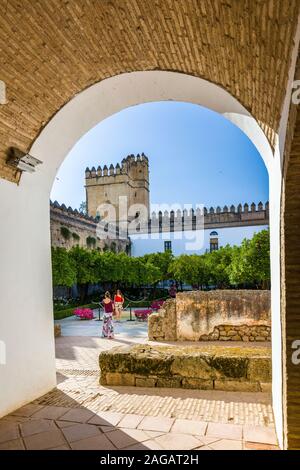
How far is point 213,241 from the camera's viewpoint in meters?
30.8

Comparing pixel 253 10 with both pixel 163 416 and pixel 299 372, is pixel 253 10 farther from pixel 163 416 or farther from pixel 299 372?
pixel 163 416

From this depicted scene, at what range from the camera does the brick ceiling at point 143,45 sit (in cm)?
234

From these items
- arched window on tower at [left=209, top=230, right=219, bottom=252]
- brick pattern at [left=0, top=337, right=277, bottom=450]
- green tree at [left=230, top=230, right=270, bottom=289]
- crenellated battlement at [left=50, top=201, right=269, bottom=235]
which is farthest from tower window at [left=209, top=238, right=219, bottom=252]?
brick pattern at [left=0, top=337, right=277, bottom=450]

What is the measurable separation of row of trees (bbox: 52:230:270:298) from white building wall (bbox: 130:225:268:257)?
650 centimetres

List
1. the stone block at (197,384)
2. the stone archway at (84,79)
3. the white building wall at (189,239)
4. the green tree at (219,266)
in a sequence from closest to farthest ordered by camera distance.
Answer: the stone archway at (84,79)
the stone block at (197,384)
the green tree at (219,266)
the white building wall at (189,239)

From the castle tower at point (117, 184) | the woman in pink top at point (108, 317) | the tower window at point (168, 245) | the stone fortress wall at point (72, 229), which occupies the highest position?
the castle tower at point (117, 184)

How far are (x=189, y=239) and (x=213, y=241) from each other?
7.71 ft

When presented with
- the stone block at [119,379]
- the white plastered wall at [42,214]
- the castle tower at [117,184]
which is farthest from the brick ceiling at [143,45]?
the castle tower at [117,184]

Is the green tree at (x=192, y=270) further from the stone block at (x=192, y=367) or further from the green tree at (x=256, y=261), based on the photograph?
the stone block at (x=192, y=367)

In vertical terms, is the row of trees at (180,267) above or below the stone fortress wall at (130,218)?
below

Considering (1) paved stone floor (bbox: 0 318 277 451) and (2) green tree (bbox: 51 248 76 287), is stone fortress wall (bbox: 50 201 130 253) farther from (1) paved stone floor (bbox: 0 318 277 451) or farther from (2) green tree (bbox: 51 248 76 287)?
(1) paved stone floor (bbox: 0 318 277 451)

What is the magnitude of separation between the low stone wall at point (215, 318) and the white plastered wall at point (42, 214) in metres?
4.32

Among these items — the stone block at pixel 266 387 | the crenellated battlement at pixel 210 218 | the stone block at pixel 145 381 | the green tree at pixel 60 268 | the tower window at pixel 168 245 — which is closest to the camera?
the stone block at pixel 266 387
